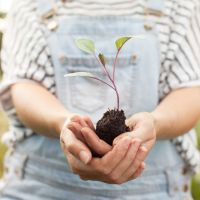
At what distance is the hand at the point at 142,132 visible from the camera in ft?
4.80

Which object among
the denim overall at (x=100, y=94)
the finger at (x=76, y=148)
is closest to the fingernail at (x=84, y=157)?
the finger at (x=76, y=148)

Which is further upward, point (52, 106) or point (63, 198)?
point (52, 106)

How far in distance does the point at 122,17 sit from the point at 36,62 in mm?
239

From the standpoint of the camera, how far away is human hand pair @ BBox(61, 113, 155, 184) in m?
1.44

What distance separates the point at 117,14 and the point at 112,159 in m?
0.61

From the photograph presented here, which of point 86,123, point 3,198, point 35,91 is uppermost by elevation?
point 86,123

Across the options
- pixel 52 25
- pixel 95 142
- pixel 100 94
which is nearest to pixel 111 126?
pixel 95 142

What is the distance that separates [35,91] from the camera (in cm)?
193

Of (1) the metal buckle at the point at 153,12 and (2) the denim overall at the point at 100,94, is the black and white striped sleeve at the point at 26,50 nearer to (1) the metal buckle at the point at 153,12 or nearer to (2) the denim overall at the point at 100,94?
(2) the denim overall at the point at 100,94

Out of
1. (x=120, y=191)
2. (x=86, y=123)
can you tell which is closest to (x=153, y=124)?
(x=86, y=123)

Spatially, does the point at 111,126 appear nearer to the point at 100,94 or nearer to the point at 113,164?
the point at 113,164

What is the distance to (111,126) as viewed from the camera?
1.46 metres

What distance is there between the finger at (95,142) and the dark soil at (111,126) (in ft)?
0.05

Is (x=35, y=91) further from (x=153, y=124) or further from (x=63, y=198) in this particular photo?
(x=153, y=124)
